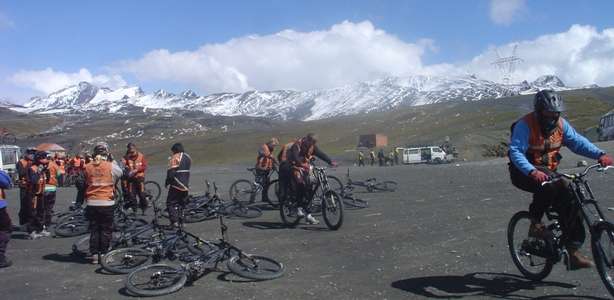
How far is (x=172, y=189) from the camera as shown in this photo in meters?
12.1

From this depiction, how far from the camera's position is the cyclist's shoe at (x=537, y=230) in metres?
6.18

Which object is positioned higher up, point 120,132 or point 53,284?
point 120,132

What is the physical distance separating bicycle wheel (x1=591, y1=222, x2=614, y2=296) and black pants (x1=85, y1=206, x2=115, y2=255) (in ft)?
23.4

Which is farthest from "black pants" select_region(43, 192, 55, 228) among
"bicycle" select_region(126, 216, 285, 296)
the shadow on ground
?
the shadow on ground

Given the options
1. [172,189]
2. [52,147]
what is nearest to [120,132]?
[52,147]

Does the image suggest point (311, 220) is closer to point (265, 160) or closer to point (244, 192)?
point (265, 160)

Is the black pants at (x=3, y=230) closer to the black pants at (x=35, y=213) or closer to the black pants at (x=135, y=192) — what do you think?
the black pants at (x=35, y=213)

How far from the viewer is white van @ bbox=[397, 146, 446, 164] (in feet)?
165

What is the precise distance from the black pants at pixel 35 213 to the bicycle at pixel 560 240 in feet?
34.0

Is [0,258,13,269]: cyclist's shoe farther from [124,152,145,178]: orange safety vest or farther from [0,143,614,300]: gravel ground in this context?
[124,152,145,178]: orange safety vest

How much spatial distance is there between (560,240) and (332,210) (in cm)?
576

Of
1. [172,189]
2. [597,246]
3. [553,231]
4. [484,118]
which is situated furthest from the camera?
[484,118]

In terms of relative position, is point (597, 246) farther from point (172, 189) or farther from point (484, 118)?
point (484, 118)

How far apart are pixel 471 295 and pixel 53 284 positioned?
5.80 meters
